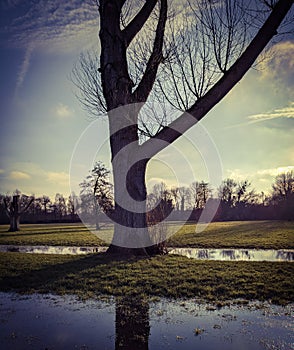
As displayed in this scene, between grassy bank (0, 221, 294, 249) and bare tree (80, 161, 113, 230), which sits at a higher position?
bare tree (80, 161, 113, 230)

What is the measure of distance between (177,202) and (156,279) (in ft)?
125

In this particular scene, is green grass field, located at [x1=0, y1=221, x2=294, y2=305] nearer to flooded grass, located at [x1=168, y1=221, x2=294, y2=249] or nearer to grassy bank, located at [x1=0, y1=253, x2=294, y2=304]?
grassy bank, located at [x1=0, y1=253, x2=294, y2=304]

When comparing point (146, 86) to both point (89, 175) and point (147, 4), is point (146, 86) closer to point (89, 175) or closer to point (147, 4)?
point (147, 4)

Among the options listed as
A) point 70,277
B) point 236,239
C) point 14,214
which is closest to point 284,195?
point 236,239

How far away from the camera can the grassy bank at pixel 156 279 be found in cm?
517

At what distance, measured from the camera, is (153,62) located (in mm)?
10148

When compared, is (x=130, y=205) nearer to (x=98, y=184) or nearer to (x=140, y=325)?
(x=140, y=325)

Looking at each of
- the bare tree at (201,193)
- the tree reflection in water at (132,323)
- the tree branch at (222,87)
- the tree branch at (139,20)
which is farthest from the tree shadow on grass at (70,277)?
the bare tree at (201,193)

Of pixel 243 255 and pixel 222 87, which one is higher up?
pixel 222 87

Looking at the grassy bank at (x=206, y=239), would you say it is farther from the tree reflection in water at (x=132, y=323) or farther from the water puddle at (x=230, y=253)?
the tree reflection in water at (x=132, y=323)

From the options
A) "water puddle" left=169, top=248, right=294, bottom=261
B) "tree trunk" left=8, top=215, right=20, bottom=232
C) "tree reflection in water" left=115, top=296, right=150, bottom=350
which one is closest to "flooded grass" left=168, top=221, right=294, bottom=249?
"water puddle" left=169, top=248, right=294, bottom=261

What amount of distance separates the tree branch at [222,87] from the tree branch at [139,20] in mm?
3695

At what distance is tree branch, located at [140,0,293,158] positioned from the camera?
802cm

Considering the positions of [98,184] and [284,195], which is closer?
[98,184]
